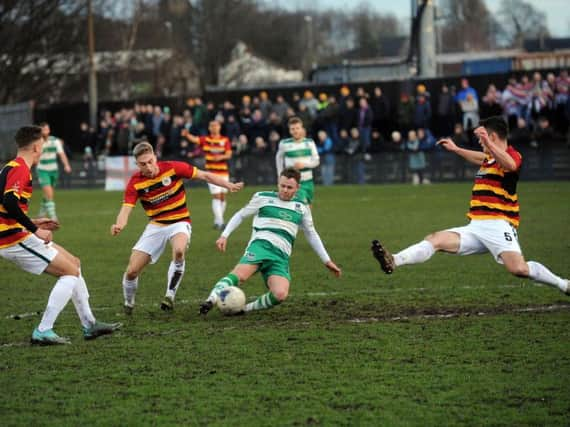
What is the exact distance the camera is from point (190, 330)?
916cm

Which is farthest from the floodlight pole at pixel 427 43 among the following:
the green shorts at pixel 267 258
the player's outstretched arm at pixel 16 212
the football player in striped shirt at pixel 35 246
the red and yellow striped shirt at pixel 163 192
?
the player's outstretched arm at pixel 16 212

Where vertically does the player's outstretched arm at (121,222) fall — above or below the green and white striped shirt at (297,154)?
below

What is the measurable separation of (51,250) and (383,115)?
22.3 m

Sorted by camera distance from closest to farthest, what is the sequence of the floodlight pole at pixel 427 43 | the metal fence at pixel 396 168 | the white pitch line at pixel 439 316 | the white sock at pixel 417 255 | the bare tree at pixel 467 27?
the white pitch line at pixel 439 316, the white sock at pixel 417 255, the metal fence at pixel 396 168, the floodlight pole at pixel 427 43, the bare tree at pixel 467 27

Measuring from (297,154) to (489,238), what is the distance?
8048 mm

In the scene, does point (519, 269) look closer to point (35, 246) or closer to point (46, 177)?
point (35, 246)

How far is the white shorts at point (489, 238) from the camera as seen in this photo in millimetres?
9406

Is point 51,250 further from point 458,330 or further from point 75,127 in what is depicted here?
point 75,127

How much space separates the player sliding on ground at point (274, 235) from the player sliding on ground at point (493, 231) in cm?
87

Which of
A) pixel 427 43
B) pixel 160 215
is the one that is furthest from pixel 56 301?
pixel 427 43

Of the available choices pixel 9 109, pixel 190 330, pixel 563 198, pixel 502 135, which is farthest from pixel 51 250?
pixel 9 109

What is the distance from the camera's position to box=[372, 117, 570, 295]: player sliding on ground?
9398 millimetres

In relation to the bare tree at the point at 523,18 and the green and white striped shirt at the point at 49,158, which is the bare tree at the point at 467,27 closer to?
the bare tree at the point at 523,18

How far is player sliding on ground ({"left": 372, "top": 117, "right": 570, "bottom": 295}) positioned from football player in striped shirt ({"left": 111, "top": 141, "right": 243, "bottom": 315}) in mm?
1998
